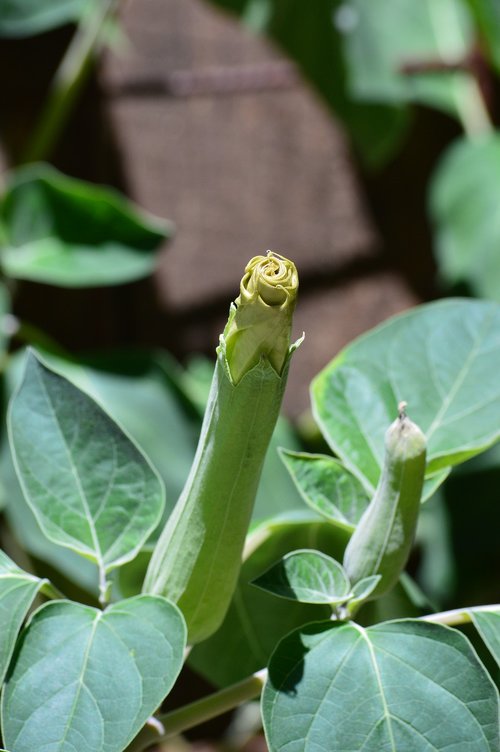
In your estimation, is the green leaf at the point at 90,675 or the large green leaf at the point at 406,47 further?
the large green leaf at the point at 406,47

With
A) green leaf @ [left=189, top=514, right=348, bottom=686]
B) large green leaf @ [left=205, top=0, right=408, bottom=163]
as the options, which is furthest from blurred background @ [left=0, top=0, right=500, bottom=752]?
green leaf @ [left=189, top=514, right=348, bottom=686]

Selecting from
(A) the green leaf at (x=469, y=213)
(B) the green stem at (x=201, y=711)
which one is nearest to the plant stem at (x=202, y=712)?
(B) the green stem at (x=201, y=711)

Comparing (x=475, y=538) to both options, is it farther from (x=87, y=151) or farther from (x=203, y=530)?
(x=87, y=151)

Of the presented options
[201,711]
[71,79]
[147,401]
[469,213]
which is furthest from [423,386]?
[71,79]

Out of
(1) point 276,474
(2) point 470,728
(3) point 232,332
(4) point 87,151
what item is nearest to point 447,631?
(2) point 470,728

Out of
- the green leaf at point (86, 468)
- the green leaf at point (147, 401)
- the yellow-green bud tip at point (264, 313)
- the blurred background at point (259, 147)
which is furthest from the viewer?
the blurred background at point (259, 147)

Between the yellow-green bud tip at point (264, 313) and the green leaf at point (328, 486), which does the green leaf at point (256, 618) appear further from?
the yellow-green bud tip at point (264, 313)

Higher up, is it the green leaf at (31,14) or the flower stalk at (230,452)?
the green leaf at (31,14)
